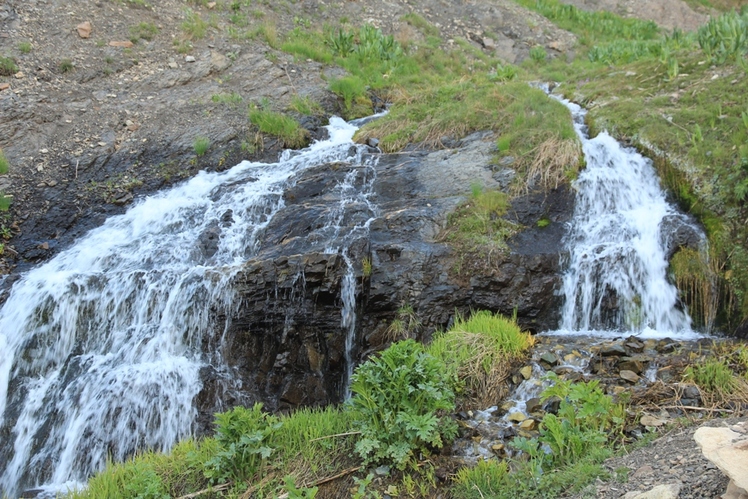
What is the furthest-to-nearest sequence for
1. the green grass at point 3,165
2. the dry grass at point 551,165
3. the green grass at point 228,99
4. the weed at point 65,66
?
→ the green grass at point 228,99
the weed at point 65,66
the green grass at point 3,165
the dry grass at point 551,165

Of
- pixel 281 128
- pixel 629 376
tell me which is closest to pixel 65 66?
pixel 281 128

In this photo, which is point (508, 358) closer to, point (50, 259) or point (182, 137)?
point (50, 259)

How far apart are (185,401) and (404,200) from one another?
414cm

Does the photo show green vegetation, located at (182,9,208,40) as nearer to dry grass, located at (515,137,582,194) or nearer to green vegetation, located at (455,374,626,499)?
dry grass, located at (515,137,582,194)

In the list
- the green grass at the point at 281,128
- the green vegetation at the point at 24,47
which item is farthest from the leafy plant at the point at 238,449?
the green vegetation at the point at 24,47

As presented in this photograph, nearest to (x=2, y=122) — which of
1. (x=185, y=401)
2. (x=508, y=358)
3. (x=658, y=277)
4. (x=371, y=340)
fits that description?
(x=185, y=401)

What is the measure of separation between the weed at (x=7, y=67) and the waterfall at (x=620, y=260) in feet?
36.8

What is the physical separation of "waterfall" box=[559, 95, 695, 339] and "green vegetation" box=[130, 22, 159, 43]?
430 inches

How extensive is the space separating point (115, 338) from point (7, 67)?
7.52 meters

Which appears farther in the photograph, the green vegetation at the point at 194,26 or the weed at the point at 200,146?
the green vegetation at the point at 194,26

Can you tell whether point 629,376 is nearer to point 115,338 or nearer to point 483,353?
point 483,353

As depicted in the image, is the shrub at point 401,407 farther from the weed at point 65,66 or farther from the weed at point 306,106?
the weed at point 65,66

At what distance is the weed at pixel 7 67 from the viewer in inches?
437

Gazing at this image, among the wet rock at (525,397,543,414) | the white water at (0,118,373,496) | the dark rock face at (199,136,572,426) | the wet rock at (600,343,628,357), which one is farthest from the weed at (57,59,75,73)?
the wet rock at (600,343,628,357)
